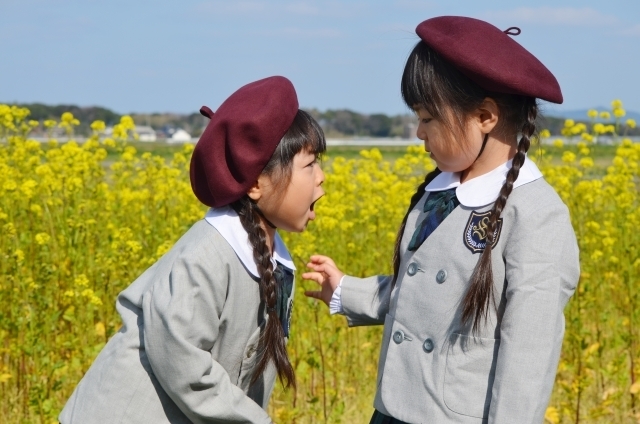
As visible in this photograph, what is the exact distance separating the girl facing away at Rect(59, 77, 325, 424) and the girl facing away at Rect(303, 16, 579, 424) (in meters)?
0.27

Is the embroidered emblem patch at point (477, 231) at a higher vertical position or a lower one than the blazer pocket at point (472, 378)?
higher

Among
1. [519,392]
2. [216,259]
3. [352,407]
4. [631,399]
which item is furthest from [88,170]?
[519,392]

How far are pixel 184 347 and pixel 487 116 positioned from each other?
0.78m

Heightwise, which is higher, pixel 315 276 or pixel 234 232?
pixel 234 232

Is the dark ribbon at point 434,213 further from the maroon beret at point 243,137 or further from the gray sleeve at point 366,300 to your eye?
the maroon beret at point 243,137

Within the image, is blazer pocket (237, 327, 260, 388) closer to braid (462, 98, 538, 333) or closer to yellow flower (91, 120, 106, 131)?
braid (462, 98, 538, 333)

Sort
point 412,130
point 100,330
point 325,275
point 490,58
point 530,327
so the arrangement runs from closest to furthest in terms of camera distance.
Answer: point 530,327
point 490,58
point 325,275
point 100,330
point 412,130

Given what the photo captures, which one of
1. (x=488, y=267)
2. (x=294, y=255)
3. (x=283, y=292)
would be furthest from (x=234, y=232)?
(x=294, y=255)

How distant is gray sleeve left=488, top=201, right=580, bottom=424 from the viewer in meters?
1.73

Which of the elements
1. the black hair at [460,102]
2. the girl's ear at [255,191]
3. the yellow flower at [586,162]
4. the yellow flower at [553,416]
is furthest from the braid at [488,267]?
the yellow flower at [586,162]

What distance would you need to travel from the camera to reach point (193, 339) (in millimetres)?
1845

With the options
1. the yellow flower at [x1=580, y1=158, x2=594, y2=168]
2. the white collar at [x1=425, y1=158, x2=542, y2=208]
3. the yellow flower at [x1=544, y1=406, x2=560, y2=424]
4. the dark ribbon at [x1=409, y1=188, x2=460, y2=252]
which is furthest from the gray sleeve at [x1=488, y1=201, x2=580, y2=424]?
the yellow flower at [x1=580, y1=158, x2=594, y2=168]

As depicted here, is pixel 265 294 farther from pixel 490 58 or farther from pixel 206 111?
pixel 490 58

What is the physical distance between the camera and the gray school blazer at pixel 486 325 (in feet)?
5.69
